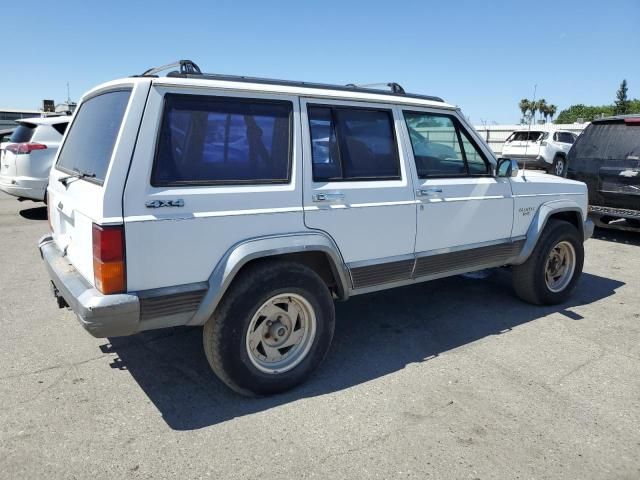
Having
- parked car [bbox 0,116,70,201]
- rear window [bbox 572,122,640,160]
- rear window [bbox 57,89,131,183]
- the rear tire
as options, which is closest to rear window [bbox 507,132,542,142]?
rear window [bbox 572,122,640,160]

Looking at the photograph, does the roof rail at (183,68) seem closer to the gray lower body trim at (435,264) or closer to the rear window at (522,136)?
the gray lower body trim at (435,264)

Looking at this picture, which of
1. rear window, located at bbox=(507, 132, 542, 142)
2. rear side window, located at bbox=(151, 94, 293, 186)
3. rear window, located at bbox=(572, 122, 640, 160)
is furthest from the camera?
rear window, located at bbox=(507, 132, 542, 142)

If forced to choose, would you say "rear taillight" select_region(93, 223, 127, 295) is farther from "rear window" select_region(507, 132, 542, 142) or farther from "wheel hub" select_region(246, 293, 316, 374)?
"rear window" select_region(507, 132, 542, 142)

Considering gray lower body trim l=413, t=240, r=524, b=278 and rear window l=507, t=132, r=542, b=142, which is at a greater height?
rear window l=507, t=132, r=542, b=142

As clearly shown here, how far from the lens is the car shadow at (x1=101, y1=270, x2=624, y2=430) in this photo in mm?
3271

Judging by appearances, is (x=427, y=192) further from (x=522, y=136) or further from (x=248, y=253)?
(x=522, y=136)

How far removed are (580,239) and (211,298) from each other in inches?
162

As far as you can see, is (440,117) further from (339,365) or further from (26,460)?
(26,460)

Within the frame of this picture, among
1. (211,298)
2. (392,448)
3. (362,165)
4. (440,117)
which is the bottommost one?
(392,448)

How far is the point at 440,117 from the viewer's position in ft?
14.1

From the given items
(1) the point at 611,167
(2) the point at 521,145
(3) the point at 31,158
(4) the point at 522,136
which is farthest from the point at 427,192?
(4) the point at 522,136

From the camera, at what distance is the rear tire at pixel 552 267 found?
4.96 m

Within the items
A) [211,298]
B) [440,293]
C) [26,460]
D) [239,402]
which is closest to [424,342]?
[440,293]

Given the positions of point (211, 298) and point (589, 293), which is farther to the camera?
point (589, 293)
